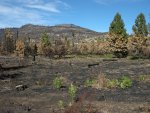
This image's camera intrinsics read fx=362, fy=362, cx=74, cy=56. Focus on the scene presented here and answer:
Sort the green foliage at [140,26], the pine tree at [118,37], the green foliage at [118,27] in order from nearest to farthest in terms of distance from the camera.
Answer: the pine tree at [118,37], the green foliage at [118,27], the green foliage at [140,26]

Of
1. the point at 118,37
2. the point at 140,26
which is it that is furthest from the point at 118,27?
the point at 140,26

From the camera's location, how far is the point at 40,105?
18.7 m

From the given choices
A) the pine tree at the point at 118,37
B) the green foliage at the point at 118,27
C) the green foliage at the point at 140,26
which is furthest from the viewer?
the green foliage at the point at 140,26

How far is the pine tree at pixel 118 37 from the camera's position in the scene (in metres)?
98.7

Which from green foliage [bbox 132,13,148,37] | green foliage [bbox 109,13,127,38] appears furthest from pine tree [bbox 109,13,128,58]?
green foliage [bbox 132,13,148,37]

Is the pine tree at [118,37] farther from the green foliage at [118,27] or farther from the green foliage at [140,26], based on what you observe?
the green foliage at [140,26]

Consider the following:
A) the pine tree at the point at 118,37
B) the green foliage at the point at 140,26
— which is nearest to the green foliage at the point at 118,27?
the pine tree at the point at 118,37

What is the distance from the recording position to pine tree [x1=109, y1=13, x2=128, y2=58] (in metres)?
98.7

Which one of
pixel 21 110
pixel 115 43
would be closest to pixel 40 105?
pixel 21 110

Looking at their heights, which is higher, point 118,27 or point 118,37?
point 118,27

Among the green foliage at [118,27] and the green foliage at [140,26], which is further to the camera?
the green foliage at [140,26]

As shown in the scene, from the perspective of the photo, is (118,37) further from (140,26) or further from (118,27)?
(140,26)

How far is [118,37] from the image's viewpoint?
328ft

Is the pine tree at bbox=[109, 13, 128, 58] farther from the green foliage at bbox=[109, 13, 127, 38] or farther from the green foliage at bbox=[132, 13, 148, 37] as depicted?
the green foliage at bbox=[132, 13, 148, 37]
